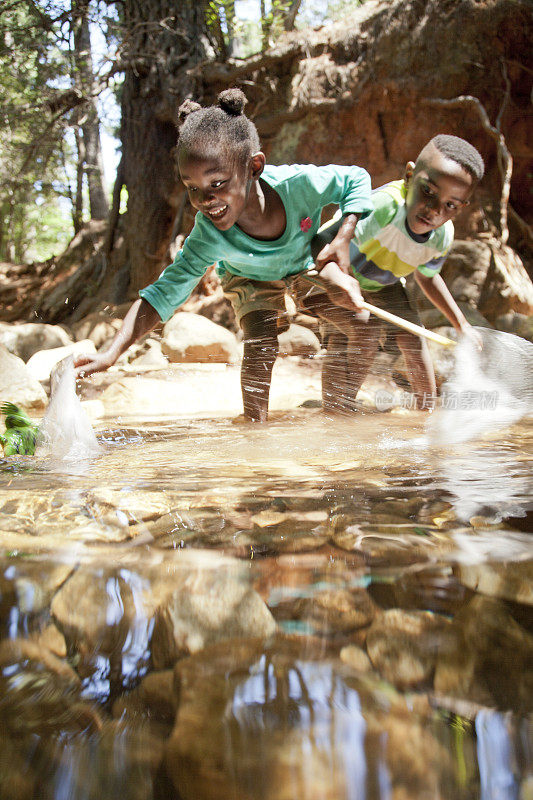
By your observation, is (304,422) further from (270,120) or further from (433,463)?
(270,120)

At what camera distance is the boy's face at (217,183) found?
2.04m

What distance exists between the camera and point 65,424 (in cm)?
201

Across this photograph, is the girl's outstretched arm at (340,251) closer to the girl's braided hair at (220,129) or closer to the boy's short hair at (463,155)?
the girl's braided hair at (220,129)

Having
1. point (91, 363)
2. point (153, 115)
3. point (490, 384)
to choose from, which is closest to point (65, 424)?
point (91, 363)

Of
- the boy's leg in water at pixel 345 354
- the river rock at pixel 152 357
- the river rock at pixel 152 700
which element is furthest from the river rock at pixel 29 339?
the river rock at pixel 152 700

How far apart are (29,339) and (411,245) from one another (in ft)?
14.1

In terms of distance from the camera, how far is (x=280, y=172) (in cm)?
244

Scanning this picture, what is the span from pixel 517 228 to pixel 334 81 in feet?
8.89

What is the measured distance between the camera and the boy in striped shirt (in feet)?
8.61

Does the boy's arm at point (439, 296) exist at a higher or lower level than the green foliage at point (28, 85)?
lower

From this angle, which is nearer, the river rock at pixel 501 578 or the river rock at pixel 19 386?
the river rock at pixel 501 578

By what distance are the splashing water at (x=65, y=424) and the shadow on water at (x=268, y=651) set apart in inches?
35.8

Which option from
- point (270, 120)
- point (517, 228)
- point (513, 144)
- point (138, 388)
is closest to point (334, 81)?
point (270, 120)

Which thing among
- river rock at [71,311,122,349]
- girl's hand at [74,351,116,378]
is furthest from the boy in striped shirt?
river rock at [71,311,122,349]
